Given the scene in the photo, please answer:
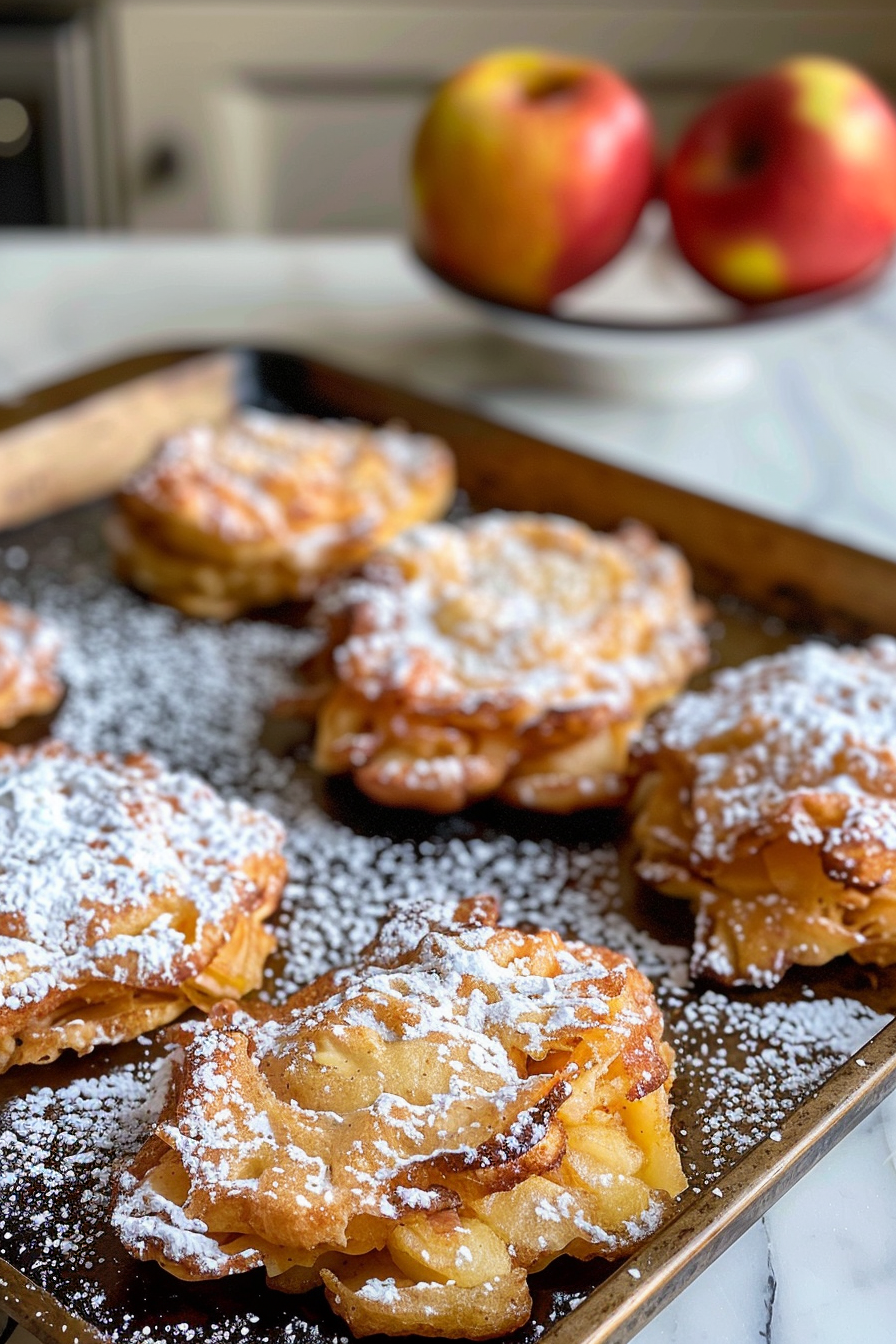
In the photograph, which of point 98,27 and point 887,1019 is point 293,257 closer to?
point 98,27

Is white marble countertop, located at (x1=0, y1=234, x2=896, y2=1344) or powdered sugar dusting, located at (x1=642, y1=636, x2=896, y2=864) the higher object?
powdered sugar dusting, located at (x1=642, y1=636, x2=896, y2=864)

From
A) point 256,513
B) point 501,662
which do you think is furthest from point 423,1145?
point 256,513

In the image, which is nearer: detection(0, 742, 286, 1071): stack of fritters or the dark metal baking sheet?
the dark metal baking sheet

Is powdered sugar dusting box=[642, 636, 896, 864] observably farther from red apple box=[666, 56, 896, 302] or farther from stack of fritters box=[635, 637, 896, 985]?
red apple box=[666, 56, 896, 302]

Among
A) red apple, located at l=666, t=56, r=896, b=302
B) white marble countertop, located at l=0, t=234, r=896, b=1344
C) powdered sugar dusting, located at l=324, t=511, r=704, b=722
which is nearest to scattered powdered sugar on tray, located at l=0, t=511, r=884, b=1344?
powdered sugar dusting, located at l=324, t=511, r=704, b=722

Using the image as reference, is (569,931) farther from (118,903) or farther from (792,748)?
(118,903)

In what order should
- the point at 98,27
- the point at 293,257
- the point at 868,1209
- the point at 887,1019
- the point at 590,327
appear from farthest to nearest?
the point at 98,27 → the point at 293,257 → the point at 590,327 → the point at 887,1019 → the point at 868,1209

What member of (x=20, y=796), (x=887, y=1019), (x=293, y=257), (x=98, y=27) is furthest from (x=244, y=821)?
(x=98, y=27)
